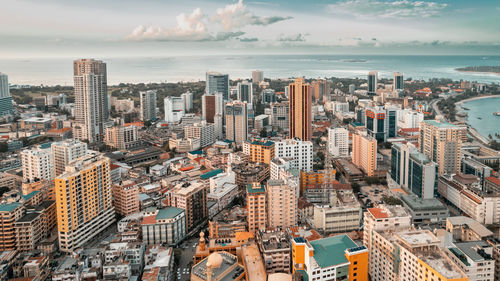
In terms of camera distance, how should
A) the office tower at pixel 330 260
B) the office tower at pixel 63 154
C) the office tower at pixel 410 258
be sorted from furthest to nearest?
the office tower at pixel 63 154
the office tower at pixel 330 260
the office tower at pixel 410 258

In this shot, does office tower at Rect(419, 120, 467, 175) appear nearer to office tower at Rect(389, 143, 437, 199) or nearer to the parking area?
office tower at Rect(389, 143, 437, 199)

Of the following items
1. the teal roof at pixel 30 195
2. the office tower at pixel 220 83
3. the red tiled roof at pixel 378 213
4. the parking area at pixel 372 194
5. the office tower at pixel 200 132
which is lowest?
the parking area at pixel 372 194

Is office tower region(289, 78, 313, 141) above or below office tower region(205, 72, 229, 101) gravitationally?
below

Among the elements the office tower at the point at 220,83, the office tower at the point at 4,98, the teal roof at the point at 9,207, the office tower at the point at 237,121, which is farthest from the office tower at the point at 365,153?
the office tower at the point at 4,98

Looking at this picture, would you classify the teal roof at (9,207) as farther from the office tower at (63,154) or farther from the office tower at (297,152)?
the office tower at (297,152)

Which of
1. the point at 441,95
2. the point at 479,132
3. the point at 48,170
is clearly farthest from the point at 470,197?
the point at 441,95

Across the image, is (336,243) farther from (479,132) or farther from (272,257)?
(479,132)

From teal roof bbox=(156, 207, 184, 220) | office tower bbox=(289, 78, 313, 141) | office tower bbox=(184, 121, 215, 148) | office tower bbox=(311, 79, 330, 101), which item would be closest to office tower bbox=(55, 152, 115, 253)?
teal roof bbox=(156, 207, 184, 220)
